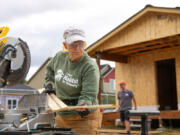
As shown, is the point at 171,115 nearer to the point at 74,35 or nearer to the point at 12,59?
the point at 74,35

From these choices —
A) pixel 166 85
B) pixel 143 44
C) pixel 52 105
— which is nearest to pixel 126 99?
pixel 143 44

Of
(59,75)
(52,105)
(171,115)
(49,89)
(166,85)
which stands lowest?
(171,115)

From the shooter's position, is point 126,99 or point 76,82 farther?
point 126,99

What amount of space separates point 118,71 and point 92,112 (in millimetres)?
12533

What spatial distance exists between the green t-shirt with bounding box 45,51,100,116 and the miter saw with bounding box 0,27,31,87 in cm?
44

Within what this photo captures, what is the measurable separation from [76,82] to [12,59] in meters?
0.61

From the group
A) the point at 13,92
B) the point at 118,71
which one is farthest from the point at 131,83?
the point at 13,92

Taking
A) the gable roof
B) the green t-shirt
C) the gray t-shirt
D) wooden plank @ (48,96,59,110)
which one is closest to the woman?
the green t-shirt

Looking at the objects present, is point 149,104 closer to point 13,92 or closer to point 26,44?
point 26,44

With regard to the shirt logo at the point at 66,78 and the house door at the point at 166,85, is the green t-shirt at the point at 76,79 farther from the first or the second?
the house door at the point at 166,85

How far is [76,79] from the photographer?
2.58 meters

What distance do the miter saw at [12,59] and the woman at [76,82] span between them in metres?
0.31

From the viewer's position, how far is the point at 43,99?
207 cm

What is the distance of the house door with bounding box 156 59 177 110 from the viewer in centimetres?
1657
